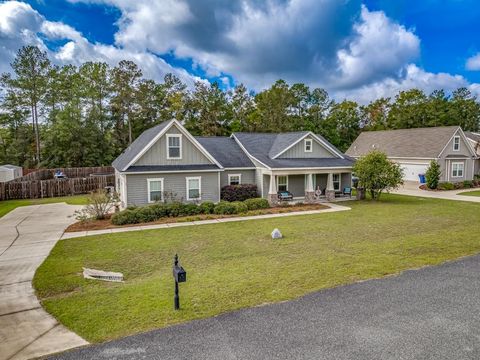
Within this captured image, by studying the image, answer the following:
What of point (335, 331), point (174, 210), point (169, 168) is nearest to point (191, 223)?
point (174, 210)

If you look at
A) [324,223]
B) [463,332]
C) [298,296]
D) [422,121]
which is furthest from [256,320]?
[422,121]

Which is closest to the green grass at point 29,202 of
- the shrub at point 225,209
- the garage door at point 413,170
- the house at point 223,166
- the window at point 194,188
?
the house at point 223,166

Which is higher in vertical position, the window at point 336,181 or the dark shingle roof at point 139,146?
the dark shingle roof at point 139,146

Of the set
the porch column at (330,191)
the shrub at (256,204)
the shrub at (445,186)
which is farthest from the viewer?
the shrub at (445,186)

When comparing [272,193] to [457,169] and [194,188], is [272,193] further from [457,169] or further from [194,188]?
[457,169]

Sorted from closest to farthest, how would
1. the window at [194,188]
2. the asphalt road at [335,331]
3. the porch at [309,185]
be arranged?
the asphalt road at [335,331]
the window at [194,188]
the porch at [309,185]

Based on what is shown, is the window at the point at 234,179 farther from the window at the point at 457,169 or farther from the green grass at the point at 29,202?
the window at the point at 457,169

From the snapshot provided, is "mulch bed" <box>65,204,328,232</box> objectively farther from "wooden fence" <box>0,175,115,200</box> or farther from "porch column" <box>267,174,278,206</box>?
"wooden fence" <box>0,175,115,200</box>
